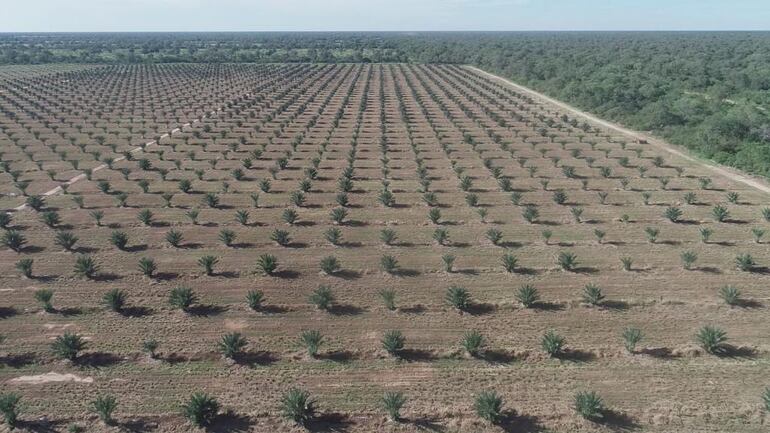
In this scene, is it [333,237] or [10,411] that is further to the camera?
[333,237]

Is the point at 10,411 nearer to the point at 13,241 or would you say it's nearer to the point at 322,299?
the point at 322,299

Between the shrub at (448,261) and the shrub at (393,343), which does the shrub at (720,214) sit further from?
the shrub at (393,343)

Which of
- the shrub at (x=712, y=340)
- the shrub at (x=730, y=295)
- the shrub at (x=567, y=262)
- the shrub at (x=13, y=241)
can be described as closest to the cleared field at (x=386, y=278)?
the shrub at (x=567, y=262)

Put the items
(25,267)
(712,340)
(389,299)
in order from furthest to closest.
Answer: (25,267) < (389,299) < (712,340)

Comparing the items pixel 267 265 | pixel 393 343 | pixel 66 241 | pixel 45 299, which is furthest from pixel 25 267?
pixel 393 343

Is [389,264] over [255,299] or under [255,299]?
over
